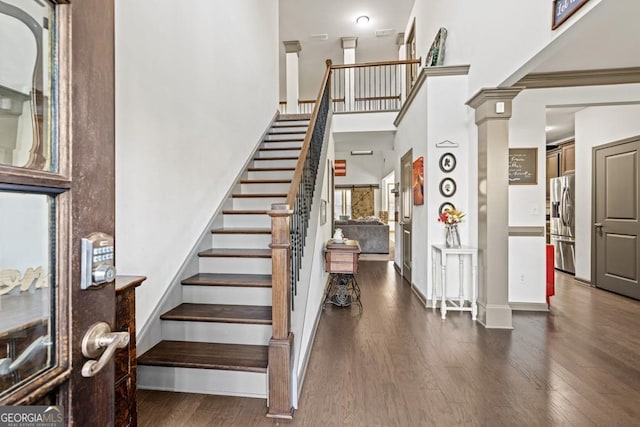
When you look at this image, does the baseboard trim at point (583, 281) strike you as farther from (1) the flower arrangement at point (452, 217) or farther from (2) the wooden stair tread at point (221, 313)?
(2) the wooden stair tread at point (221, 313)

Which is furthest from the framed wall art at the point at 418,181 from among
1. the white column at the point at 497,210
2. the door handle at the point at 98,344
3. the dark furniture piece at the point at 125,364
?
the door handle at the point at 98,344

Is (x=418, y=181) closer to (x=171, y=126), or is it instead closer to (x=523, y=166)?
(x=523, y=166)

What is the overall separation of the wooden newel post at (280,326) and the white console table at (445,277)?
232 cm

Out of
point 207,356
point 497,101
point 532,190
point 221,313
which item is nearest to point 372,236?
point 532,190

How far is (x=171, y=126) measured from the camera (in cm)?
252

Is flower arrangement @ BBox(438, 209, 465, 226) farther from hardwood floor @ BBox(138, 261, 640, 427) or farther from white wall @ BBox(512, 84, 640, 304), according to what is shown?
hardwood floor @ BBox(138, 261, 640, 427)

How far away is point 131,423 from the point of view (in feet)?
4.14

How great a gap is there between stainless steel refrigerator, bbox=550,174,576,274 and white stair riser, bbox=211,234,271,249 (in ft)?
17.5

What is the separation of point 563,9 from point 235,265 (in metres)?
3.10

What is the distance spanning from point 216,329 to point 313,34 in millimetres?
7669

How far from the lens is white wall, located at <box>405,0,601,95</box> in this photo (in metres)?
2.36

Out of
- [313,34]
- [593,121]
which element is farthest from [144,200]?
[313,34]

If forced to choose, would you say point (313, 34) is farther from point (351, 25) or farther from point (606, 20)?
point (606, 20)

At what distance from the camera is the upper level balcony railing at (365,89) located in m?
7.16
